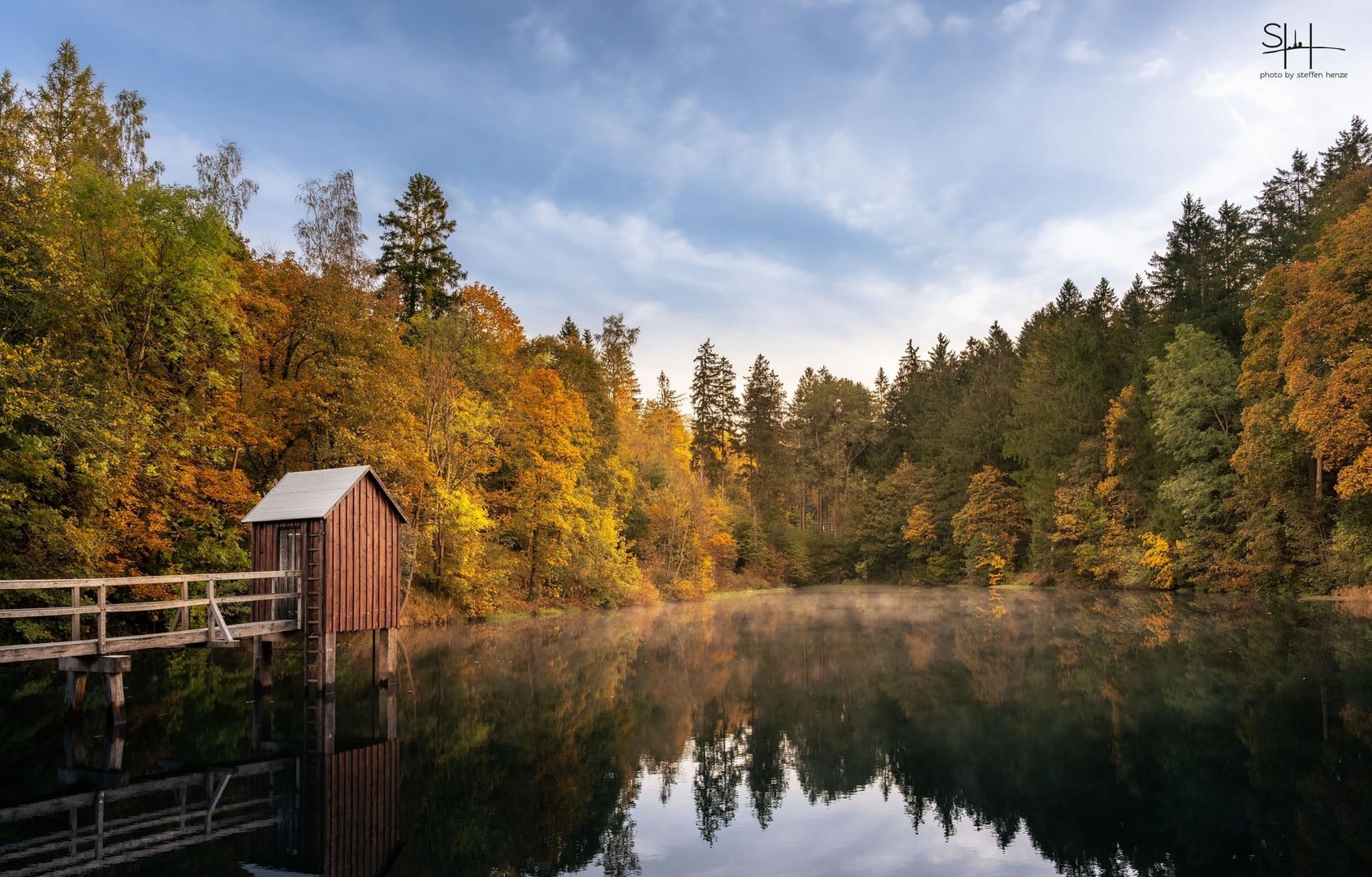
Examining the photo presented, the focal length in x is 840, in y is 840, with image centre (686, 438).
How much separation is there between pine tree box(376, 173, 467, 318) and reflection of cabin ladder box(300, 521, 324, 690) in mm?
28655

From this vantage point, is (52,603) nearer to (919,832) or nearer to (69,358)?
(69,358)

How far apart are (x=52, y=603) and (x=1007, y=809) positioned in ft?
76.1

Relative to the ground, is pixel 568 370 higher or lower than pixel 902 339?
lower

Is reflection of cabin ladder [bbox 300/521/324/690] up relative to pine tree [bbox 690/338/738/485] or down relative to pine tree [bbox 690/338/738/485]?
down

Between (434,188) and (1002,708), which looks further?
(434,188)

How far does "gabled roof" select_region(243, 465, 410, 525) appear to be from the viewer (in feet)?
58.9

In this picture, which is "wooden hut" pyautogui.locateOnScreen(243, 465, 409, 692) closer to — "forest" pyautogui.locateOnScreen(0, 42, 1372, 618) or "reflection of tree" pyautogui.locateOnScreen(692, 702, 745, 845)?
"forest" pyautogui.locateOnScreen(0, 42, 1372, 618)

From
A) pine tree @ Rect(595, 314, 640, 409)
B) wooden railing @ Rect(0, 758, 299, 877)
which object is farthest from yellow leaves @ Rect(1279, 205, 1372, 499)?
pine tree @ Rect(595, 314, 640, 409)

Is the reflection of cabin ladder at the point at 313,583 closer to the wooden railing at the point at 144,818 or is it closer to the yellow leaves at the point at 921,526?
the wooden railing at the point at 144,818

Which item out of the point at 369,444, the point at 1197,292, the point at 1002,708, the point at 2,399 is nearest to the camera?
the point at 1002,708

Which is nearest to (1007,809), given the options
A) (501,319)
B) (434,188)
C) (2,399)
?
(2,399)

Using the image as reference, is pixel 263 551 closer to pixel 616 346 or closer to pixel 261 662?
pixel 261 662

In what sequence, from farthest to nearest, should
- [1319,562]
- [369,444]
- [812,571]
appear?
[812,571], [1319,562], [369,444]

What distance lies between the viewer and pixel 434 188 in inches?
1826
